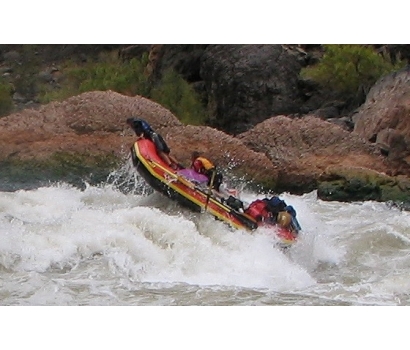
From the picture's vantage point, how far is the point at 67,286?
6023 mm

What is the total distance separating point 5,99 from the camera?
6.25 metres

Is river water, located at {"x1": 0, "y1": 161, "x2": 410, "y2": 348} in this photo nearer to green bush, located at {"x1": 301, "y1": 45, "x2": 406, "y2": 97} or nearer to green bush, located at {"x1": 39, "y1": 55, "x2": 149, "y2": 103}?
green bush, located at {"x1": 39, "y1": 55, "x2": 149, "y2": 103}

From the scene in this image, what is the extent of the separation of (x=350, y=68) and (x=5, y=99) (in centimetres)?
201

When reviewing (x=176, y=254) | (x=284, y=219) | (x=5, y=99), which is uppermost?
(x=5, y=99)

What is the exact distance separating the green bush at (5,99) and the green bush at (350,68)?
174cm

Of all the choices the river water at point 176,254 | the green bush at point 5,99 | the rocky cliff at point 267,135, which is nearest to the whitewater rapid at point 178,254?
the river water at point 176,254

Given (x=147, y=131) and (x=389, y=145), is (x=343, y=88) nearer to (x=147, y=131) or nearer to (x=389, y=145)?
(x=389, y=145)

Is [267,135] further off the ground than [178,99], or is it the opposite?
[178,99]

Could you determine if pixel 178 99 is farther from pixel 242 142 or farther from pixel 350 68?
pixel 350 68

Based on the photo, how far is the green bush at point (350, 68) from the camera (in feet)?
20.9

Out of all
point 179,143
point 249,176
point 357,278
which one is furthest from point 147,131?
point 357,278

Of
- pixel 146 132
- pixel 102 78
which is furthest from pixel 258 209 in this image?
pixel 102 78

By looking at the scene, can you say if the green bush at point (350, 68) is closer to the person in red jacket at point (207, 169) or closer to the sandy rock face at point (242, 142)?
the sandy rock face at point (242, 142)

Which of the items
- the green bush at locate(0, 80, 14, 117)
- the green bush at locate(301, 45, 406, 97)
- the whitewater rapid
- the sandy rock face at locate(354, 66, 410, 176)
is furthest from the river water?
the green bush at locate(301, 45, 406, 97)
